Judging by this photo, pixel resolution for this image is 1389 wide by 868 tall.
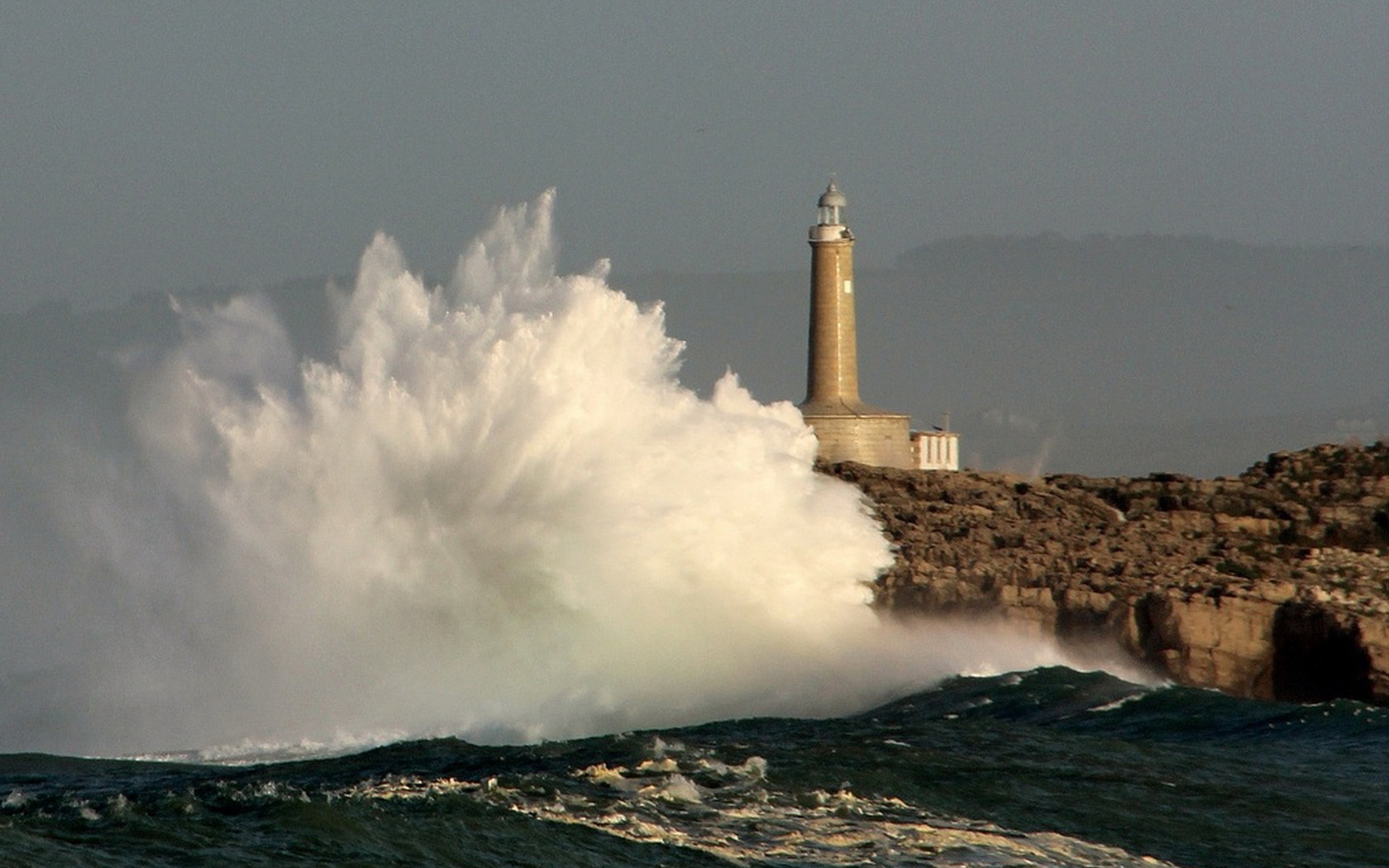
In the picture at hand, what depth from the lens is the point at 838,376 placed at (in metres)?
53.1

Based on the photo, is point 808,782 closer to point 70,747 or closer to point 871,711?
point 871,711

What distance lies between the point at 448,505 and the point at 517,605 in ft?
5.89

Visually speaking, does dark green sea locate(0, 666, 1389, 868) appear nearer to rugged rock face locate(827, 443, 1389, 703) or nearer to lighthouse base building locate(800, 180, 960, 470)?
rugged rock face locate(827, 443, 1389, 703)

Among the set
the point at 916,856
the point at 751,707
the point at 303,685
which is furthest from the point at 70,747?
the point at 916,856

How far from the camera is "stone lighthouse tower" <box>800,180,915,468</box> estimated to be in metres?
52.5

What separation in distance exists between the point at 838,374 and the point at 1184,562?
40.1 ft

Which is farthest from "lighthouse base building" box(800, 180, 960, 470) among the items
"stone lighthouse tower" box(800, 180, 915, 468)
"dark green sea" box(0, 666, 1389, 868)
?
"dark green sea" box(0, 666, 1389, 868)

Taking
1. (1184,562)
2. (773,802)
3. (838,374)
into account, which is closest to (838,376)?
(838,374)

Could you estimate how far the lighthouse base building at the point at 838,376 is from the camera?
172 feet

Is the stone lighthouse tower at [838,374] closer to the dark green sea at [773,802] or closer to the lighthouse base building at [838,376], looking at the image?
the lighthouse base building at [838,376]

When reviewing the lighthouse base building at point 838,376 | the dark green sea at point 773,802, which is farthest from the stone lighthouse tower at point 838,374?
the dark green sea at point 773,802

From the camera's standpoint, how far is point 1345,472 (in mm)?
51781

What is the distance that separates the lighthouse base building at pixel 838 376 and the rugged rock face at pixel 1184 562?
9.50ft

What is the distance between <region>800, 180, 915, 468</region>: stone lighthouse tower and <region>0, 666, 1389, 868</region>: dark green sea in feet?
74.4
